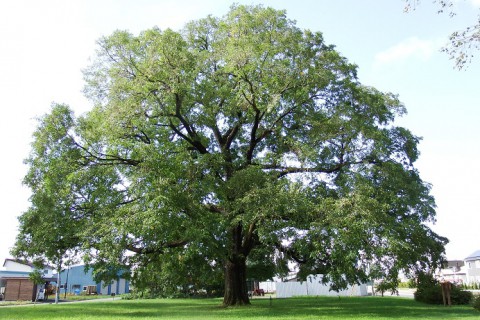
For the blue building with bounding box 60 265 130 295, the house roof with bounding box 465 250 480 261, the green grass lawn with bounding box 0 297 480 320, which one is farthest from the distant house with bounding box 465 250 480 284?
the blue building with bounding box 60 265 130 295

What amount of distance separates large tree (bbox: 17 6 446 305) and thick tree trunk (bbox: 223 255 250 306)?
0.20 feet

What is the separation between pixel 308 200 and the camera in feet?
54.4

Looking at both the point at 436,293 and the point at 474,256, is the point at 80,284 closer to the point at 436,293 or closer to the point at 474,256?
the point at 436,293

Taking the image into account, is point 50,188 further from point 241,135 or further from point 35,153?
point 241,135

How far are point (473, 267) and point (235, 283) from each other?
52670mm

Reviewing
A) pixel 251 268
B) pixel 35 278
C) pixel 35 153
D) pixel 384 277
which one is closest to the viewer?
pixel 384 277

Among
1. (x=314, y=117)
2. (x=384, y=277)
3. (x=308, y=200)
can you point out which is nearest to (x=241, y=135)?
(x=314, y=117)

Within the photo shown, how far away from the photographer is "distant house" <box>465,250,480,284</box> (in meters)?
58.4

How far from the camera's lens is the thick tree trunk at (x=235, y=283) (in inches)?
847

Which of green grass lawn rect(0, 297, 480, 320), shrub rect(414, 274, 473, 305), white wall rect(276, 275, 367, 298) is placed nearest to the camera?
green grass lawn rect(0, 297, 480, 320)

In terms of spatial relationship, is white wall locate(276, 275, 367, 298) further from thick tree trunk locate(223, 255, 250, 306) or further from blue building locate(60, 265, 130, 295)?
blue building locate(60, 265, 130, 295)

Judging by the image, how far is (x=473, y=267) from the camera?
2361 inches

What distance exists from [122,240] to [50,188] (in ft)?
15.9

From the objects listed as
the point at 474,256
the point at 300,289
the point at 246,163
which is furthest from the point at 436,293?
the point at 474,256
